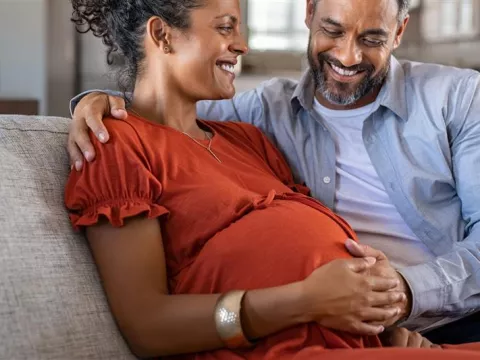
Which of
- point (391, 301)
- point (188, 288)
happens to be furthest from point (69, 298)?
point (391, 301)

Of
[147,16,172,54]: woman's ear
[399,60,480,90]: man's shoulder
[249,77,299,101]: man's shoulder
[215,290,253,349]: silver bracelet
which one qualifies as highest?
[147,16,172,54]: woman's ear

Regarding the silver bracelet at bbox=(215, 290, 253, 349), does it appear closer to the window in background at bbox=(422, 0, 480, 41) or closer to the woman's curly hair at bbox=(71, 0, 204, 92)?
the woman's curly hair at bbox=(71, 0, 204, 92)

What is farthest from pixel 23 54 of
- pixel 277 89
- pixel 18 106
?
pixel 277 89

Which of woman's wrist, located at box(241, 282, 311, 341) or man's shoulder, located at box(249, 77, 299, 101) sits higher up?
man's shoulder, located at box(249, 77, 299, 101)

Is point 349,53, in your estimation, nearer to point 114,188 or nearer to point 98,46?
point 114,188

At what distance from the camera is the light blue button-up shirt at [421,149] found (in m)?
1.60

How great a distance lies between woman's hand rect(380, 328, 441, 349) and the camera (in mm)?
1302

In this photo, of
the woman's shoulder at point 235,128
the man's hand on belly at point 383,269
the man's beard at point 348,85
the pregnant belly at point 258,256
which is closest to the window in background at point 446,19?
the man's beard at point 348,85

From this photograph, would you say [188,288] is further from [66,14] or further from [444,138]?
[66,14]

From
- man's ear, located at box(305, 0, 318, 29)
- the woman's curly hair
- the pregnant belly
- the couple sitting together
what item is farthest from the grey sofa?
man's ear, located at box(305, 0, 318, 29)

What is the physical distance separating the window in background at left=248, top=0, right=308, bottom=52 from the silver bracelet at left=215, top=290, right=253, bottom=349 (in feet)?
10.2

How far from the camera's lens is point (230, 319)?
1134 millimetres

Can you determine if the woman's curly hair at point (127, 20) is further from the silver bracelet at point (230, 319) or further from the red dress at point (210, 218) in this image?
the silver bracelet at point (230, 319)

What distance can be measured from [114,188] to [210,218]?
0.17 meters
